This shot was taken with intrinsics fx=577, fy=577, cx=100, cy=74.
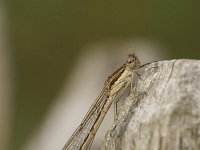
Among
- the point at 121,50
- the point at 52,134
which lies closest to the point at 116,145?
the point at 52,134

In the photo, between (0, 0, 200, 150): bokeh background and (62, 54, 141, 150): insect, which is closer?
(62, 54, 141, 150): insect

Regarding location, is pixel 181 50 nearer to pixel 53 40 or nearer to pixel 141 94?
pixel 53 40

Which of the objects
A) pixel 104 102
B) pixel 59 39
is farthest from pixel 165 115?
pixel 59 39

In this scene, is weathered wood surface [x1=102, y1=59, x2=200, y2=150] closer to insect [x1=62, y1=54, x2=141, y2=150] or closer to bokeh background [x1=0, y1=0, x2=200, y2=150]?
insect [x1=62, y1=54, x2=141, y2=150]

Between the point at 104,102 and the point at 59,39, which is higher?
the point at 59,39

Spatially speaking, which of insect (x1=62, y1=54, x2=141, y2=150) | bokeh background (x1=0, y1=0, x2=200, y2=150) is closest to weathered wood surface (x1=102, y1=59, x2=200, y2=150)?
insect (x1=62, y1=54, x2=141, y2=150)

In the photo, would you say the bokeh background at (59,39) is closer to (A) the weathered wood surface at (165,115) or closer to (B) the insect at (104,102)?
(B) the insect at (104,102)

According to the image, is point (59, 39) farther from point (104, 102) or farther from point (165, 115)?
point (165, 115)
